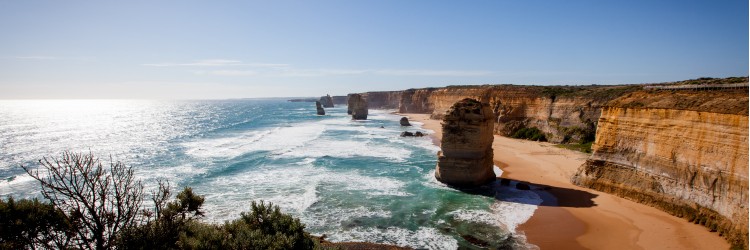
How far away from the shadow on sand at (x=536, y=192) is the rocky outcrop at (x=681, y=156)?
67.9 inches

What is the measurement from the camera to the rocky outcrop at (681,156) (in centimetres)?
1577

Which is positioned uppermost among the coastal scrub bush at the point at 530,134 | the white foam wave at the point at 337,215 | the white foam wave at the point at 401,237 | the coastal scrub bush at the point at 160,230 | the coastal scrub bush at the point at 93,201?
the coastal scrub bush at the point at 93,201

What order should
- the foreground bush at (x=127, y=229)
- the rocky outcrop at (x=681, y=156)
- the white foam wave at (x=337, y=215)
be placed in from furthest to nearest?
the white foam wave at (x=337, y=215) → the rocky outcrop at (x=681, y=156) → the foreground bush at (x=127, y=229)

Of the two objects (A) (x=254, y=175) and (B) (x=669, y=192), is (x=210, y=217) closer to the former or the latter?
(A) (x=254, y=175)

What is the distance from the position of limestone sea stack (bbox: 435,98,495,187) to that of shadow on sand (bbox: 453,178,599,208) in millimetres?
933

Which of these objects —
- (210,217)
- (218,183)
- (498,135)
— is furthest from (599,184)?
(498,135)

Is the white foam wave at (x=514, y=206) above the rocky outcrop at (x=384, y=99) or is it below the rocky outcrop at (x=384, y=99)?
below

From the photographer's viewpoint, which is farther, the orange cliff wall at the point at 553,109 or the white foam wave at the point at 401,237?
the orange cliff wall at the point at 553,109

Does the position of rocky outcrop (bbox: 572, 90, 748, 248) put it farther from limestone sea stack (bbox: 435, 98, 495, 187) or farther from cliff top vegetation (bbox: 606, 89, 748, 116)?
limestone sea stack (bbox: 435, 98, 495, 187)

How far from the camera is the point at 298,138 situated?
54.8 meters

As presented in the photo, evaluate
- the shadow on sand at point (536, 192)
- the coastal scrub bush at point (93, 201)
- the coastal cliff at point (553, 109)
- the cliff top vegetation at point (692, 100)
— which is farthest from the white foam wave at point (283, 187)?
the coastal cliff at point (553, 109)

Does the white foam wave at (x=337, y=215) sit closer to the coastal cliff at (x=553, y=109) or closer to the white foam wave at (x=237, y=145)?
the coastal cliff at (x=553, y=109)

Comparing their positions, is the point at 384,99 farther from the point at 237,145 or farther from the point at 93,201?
the point at 93,201

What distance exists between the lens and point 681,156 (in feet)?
61.0
